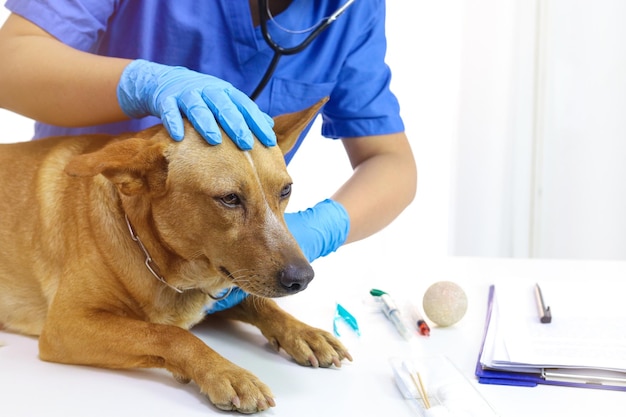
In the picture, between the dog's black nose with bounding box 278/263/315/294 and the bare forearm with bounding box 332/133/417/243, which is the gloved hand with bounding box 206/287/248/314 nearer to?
the dog's black nose with bounding box 278/263/315/294

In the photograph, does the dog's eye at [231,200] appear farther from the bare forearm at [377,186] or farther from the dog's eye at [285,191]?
the bare forearm at [377,186]

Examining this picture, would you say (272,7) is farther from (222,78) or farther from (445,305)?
(445,305)

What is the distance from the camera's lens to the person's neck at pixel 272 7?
1526 mm

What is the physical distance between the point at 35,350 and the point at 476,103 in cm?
209

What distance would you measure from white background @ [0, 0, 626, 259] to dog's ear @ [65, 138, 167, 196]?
1.58 metres

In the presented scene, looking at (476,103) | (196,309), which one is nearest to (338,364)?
(196,309)

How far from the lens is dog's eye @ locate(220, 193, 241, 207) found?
1.09 metres

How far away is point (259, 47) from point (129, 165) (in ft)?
1.84

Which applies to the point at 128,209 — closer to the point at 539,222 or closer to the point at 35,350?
the point at 35,350

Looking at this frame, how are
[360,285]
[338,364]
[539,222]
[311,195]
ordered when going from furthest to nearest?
[539,222] → [311,195] → [360,285] → [338,364]

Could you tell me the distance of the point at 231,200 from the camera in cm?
110

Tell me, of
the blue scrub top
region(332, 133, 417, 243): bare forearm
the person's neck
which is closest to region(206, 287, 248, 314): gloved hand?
region(332, 133, 417, 243): bare forearm

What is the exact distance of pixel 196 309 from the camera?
123 centimetres

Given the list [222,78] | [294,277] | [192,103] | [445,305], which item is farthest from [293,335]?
[222,78]
